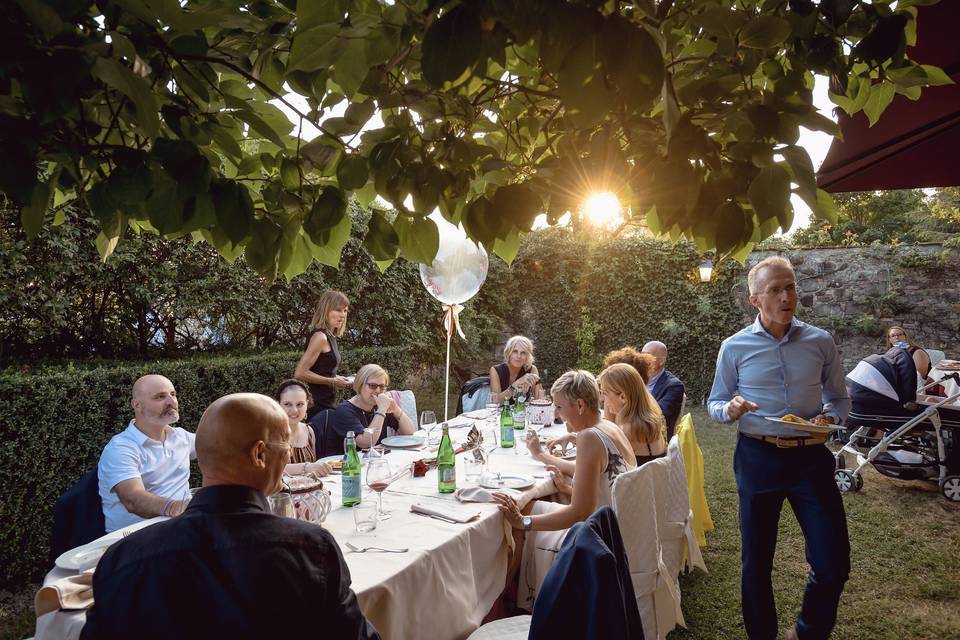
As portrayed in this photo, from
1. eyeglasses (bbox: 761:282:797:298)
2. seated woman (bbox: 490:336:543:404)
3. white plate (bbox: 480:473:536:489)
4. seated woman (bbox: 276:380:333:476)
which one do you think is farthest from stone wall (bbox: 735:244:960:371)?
seated woman (bbox: 276:380:333:476)

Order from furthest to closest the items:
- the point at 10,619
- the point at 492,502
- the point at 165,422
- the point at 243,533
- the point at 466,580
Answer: the point at 10,619 → the point at 165,422 → the point at 492,502 → the point at 466,580 → the point at 243,533

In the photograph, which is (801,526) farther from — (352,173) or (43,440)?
(43,440)

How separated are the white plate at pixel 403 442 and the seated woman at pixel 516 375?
5.61ft

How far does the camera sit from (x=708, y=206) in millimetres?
799

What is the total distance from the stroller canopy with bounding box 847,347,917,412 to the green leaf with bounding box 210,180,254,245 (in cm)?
541

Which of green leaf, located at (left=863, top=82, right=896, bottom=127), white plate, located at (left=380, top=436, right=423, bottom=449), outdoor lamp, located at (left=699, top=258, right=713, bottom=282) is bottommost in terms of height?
white plate, located at (left=380, top=436, right=423, bottom=449)

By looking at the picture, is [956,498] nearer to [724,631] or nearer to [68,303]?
[724,631]

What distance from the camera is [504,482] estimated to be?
2.79 metres

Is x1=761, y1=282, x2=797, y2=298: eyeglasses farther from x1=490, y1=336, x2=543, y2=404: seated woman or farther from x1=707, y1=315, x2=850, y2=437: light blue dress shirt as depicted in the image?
x1=490, y1=336, x2=543, y2=404: seated woman

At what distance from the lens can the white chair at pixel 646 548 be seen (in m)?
2.34

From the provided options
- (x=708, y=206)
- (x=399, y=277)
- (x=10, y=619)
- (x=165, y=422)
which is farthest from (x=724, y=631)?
(x=399, y=277)

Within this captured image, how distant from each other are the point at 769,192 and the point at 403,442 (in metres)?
3.25

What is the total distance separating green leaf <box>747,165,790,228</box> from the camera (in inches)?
27.9

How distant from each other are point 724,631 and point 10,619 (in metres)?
3.89
